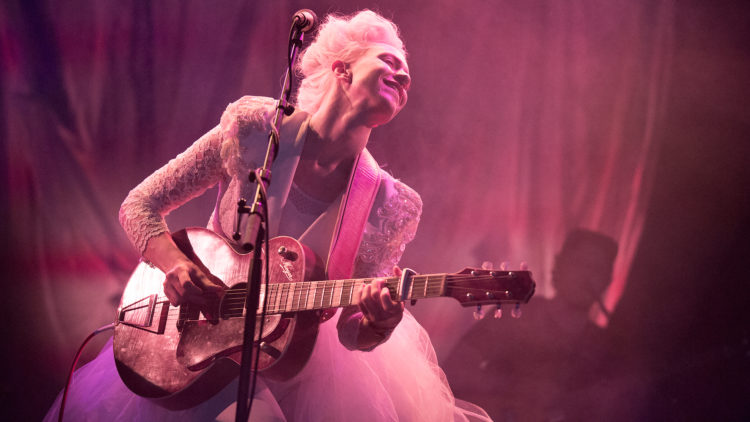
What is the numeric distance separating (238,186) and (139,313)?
2.62 ft

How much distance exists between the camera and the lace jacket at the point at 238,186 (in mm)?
2604

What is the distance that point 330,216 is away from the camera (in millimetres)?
2656

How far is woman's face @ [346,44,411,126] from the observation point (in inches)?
104

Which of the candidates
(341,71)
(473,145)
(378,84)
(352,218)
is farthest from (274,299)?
(473,145)

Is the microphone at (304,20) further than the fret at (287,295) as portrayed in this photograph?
No

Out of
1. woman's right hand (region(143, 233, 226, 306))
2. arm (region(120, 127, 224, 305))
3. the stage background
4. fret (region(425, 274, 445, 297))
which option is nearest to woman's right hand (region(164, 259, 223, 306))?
woman's right hand (region(143, 233, 226, 306))

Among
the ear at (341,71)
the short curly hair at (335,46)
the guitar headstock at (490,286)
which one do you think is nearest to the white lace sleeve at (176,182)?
the short curly hair at (335,46)

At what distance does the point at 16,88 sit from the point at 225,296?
2536 millimetres

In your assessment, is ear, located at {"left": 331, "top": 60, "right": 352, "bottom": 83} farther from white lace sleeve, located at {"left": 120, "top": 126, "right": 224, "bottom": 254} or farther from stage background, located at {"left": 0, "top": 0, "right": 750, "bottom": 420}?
stage background, located at {"left": 0, "top": 0, "right": 750, "bottom": 420}

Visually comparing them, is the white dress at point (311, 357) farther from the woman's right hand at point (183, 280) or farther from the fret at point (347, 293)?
the fret at point (347, 293)

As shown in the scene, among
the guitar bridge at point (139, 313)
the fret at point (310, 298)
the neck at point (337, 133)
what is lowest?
the guitar bridge at point (139, 313)

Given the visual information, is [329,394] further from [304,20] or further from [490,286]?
[304,20]

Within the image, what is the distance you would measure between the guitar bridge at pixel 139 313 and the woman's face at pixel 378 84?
1.45 meters

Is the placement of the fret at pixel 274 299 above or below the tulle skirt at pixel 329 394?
above
